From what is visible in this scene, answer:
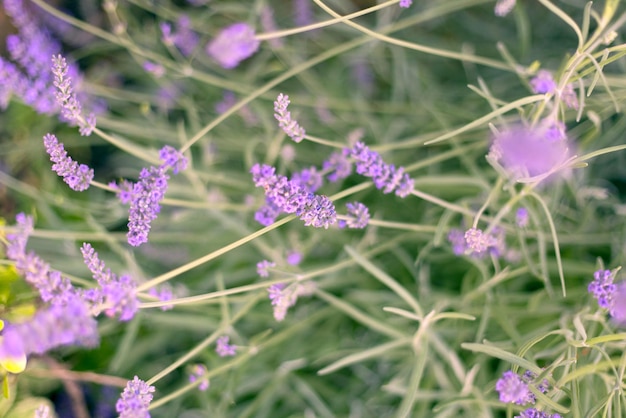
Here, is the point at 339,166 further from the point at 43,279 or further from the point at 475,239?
the point at 43,279

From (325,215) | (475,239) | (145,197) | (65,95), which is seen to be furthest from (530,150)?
(65,95)

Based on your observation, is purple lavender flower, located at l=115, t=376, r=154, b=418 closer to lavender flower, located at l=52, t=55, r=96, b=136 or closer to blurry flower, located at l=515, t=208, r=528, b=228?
lavender flower, located at l=52, t=55, r=96, b=136

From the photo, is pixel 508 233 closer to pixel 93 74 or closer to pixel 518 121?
pixel 518 121

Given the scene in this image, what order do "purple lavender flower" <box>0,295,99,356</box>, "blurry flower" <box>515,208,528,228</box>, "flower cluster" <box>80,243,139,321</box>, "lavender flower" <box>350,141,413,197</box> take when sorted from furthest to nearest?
"blurry flower" <box>515,208,528,228</box> < "lavender flower" <box>350,141,413,197</box> < "flower cluster" <box>80,243,139,321</box> < "purple lavender flower" <box>0,295,99,356</box>

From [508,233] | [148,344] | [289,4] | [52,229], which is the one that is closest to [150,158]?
[52,229]

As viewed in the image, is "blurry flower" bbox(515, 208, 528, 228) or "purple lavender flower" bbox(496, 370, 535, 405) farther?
"blurry flower" bbox(515, 208, 528, 228)

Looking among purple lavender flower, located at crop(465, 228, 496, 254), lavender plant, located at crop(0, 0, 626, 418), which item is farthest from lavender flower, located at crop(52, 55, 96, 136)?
purple lavender flower, located at crop(465, 228, 496, 254)

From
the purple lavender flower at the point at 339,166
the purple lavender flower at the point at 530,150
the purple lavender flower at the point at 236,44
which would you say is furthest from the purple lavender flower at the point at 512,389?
the purple lavender flower at the point at 236,44
